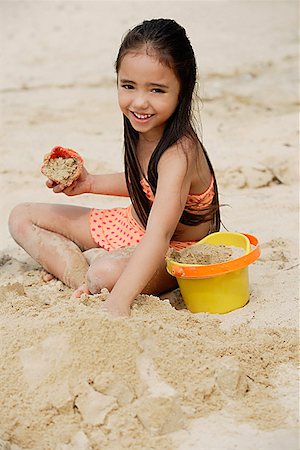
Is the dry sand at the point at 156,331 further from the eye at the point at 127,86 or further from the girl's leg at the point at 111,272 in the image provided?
the eye at the point at 127,86

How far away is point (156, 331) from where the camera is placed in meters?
2.11

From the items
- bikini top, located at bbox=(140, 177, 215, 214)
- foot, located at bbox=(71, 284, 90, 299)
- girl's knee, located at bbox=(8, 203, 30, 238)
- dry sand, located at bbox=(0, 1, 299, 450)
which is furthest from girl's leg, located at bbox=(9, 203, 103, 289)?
bikini top, located at bbox=(140, 177, 215, 214)

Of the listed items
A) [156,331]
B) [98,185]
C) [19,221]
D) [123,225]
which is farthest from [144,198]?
[156,331]

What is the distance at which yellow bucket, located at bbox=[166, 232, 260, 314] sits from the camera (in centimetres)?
246

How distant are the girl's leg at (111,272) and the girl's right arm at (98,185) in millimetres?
435

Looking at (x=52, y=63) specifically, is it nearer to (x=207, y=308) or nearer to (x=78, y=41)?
(x=78, y=41)

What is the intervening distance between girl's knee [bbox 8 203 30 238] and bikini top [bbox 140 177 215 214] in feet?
1.82

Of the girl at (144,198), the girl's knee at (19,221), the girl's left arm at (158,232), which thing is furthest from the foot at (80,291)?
the girl's knee at (19,221)

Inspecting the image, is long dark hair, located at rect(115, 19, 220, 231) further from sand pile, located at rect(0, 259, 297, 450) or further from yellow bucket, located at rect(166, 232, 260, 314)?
sand pile, located at rect(0, 259, 297, 450)

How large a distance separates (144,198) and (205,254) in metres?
0.34

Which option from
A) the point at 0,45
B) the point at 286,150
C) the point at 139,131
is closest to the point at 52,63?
the point at 0,45

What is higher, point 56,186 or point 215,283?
point 56,186

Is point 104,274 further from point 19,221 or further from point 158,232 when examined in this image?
point 19,221

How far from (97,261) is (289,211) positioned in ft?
4.49
